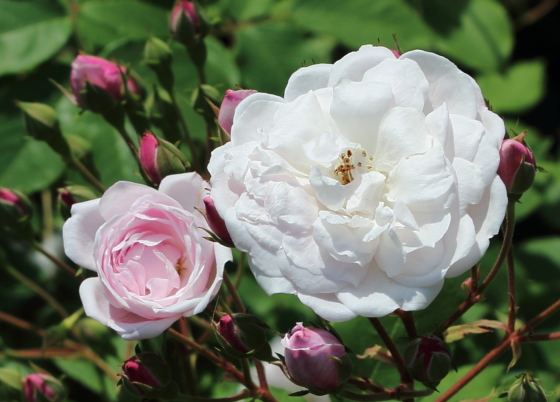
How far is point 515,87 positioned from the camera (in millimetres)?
3068

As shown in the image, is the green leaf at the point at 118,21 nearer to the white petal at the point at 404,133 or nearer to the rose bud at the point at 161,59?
the rose bud at the point at 161,59

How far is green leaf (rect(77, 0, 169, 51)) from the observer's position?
2.05m

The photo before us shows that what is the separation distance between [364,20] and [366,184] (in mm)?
1193

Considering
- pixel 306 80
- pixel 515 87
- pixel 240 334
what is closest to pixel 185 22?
pixel 306 80

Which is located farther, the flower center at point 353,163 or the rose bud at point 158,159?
the rose bud at point 158,159

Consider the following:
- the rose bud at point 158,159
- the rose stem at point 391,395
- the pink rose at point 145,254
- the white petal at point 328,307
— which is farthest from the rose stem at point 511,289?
the rose bud at point 158,159

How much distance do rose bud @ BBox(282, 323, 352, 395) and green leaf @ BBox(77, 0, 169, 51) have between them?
1.26m

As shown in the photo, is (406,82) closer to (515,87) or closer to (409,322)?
(409,322)

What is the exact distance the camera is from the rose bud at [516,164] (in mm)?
1152

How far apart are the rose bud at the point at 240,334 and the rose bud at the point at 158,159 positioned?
33 cm

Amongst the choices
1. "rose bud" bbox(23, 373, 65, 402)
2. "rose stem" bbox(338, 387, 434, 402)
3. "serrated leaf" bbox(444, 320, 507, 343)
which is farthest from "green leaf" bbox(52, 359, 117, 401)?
"serrated leaf" bbox(444, 320, 507, 343)

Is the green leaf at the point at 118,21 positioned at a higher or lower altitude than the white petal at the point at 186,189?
lower

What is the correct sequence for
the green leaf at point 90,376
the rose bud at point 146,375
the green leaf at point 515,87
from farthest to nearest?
1. the green leaf at point 515,87
2. the green leaf at point 90,376
3. the rose bud at point 146,375

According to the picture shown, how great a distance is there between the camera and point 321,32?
2.13 m
